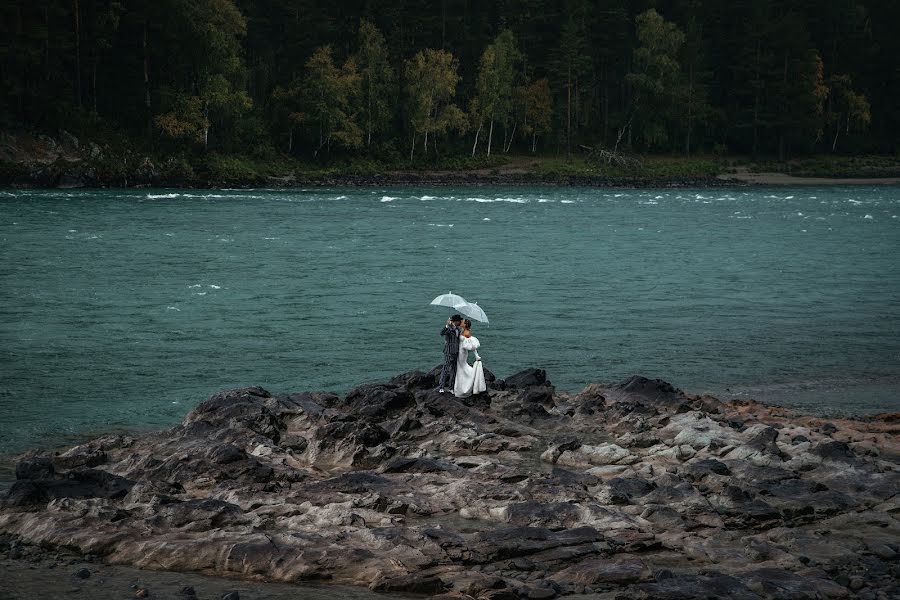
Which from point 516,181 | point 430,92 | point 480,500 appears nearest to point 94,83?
point 430,92

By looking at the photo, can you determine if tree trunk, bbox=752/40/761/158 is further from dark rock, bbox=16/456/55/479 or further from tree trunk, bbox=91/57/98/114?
dark rock, bbox=16/456/55/479

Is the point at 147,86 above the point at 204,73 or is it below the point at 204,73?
below

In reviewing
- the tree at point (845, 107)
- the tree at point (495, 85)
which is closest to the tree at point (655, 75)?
the tree at point (495, 85)

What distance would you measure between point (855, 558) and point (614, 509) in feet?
11.7

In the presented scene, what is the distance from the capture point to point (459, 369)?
80.0 feet

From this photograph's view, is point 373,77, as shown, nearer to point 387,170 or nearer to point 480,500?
point 387,170

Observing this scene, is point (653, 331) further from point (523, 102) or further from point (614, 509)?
point (523, 102)

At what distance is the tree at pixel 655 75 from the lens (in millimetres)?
132125

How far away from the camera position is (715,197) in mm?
109438

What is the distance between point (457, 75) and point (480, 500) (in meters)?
120

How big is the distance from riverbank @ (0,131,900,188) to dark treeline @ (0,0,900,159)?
8.60ft

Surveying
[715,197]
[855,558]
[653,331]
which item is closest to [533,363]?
[653,331]

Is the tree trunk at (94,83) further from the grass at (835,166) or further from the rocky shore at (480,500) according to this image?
the rocky shore at (480,500)

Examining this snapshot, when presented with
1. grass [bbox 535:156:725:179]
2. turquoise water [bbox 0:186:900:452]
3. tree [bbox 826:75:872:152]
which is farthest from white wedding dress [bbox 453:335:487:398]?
tree [bbox 826:75:872:152]
